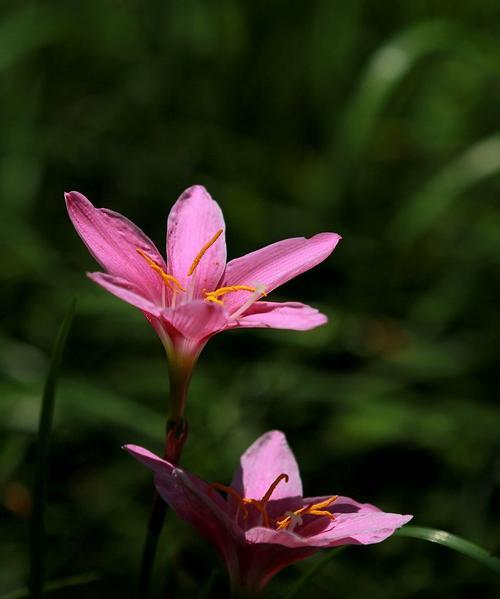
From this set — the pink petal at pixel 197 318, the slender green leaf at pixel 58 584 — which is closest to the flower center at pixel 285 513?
the pink petal at pixel 197 318

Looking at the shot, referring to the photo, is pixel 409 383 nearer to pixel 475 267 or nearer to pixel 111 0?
pixel 475 267

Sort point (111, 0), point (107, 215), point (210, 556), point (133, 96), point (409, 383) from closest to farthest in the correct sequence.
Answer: point (107, 215), point (210, 556), point (409, 383), point (133, 96), point (111, 0)

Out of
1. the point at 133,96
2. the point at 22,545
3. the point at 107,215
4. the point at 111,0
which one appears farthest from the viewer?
the point at 111,0

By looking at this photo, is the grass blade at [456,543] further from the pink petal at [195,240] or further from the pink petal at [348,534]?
the pink petal at [195,240]

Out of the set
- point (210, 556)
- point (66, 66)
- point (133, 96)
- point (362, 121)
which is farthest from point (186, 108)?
point (210, 556)

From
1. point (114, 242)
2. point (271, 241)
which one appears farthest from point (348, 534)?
point (271, 241)

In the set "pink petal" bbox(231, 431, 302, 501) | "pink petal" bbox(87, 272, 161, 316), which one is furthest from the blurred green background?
"pink petal" bbox(87, 272, 161, 316)
